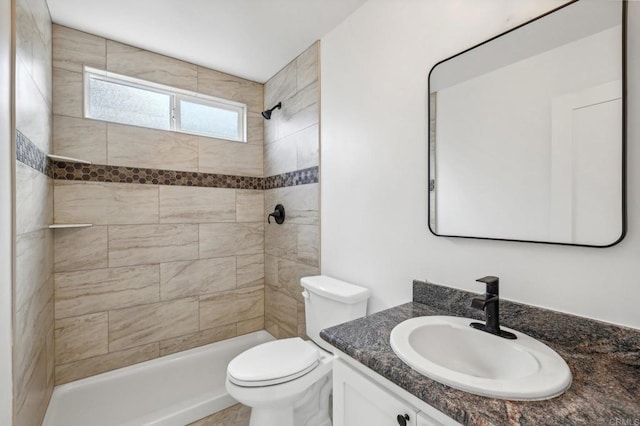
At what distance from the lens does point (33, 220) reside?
1.39 meters

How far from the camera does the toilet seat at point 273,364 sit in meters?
1.38

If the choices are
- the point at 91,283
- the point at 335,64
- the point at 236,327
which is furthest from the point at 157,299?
the point at 335,64

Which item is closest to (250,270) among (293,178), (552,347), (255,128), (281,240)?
(281,240)

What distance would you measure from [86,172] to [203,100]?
40.3 inches

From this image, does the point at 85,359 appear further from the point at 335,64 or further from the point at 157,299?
the point at 335,64

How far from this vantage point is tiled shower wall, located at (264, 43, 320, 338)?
2.07 metres

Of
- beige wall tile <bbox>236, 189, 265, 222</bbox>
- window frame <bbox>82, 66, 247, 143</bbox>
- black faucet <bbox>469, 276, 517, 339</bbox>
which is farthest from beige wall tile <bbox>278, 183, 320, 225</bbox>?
Answer: black faucet <bbox>469, 276, 517, 339</bbox>

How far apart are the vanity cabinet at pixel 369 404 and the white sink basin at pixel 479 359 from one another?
101 millimetres

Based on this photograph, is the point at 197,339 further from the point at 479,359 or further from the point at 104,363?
the point at 479,359

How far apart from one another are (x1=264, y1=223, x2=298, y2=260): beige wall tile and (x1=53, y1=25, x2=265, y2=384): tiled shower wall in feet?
0.38

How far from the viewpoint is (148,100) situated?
2195 millimetres

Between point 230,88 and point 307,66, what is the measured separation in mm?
789

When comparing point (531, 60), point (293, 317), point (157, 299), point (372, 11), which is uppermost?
point (372, 11)

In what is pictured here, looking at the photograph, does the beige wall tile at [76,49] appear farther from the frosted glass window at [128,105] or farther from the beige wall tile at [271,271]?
the beige wall tile at [271,271]
